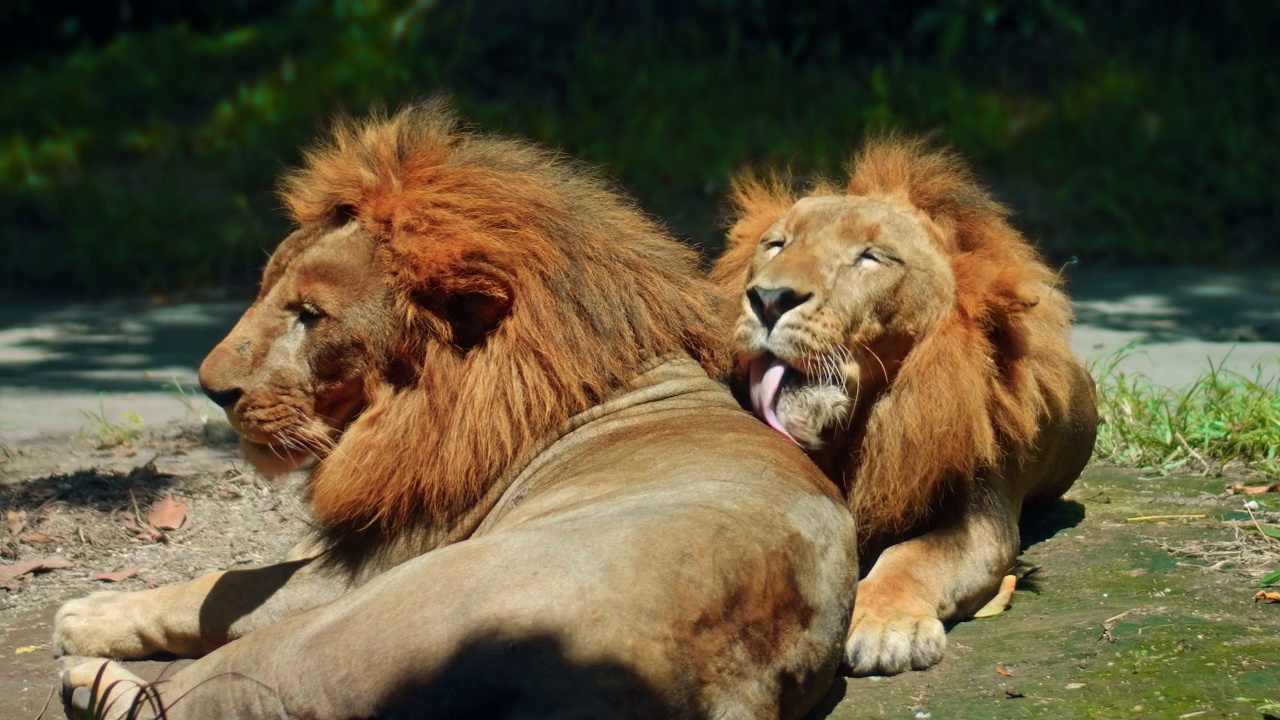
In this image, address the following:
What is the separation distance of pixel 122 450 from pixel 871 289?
139 inches

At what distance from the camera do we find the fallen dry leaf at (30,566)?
451 centimetres

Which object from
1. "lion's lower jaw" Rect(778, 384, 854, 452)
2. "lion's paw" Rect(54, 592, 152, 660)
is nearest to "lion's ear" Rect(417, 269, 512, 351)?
"lion's lower jaw" Rect(778, 384, 854, 452)

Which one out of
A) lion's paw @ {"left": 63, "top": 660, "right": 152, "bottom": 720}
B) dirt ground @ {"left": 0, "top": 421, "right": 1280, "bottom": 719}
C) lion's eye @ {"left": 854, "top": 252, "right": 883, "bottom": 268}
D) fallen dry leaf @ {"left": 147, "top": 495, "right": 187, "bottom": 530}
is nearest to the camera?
lion's paw @ {"left": 63, "top": 660, "right": 152, "bottom": 720}

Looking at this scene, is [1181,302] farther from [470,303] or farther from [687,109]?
[470,303]

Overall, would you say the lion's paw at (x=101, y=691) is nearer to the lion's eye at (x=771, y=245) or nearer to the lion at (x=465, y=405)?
the lion at (x=465, y=405)

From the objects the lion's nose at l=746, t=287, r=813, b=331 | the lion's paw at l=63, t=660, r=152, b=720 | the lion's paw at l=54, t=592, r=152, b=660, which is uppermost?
the lion's nose at l=746, t=287, r=813, b=331

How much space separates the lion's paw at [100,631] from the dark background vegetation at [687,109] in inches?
255

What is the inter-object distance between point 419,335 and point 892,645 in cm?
139

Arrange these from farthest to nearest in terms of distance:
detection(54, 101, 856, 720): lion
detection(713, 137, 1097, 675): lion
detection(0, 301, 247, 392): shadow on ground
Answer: detection(0, 301, 247, 392): shadow on ground < detection(713, 137, 1097, 675): lion < detection(54, 101, 856, 720): lion

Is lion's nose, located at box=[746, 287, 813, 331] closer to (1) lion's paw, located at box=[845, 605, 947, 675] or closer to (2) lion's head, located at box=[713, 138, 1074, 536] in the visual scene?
(2) lion's head, located at box=[713, 138, 1074, 536]

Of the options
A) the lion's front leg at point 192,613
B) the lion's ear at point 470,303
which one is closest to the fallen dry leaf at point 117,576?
the lion's front leg at point 192,613

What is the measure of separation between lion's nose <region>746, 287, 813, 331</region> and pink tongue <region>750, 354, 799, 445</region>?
102 mm

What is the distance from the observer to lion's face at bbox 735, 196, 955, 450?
3779 mm

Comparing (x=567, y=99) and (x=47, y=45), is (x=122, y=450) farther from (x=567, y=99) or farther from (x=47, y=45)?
(x=47, y=45)
